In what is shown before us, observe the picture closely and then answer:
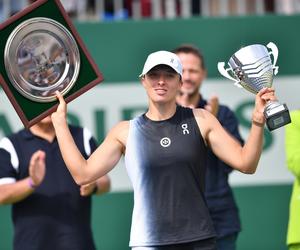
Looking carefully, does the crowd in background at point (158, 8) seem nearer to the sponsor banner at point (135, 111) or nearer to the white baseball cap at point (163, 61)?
the sponsor banner at point (135, 111)

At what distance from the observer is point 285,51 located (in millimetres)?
8086

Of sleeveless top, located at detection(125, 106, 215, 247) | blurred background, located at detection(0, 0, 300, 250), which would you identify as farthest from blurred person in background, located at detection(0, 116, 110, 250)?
blurred background, located at detection(0, 0, 300, 250)

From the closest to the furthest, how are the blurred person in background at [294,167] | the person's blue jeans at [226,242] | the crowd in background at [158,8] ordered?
the blurred person in background at [294,167]
the person's blue jeans at [226,242]
the crowd in background at [158,8]

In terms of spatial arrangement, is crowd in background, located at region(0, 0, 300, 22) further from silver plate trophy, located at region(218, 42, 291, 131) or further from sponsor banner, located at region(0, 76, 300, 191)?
silver plate trophy, located at region(218, 42, 291, 131)

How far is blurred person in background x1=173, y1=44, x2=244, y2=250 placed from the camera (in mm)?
6148

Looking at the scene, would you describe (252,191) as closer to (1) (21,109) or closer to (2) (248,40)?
(2) (248,40)

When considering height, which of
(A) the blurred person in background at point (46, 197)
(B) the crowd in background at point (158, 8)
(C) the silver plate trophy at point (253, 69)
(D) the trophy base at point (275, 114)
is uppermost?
(B) the crowd in background at point (158, 8)

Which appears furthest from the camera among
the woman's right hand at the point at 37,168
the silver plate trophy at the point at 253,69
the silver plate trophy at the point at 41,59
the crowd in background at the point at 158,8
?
the crowd in background at the point at 158,8

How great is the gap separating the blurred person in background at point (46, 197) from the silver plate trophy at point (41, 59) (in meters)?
0.81

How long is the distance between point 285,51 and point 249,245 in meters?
1.65

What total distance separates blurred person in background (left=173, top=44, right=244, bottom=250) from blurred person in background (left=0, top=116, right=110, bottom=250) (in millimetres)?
776

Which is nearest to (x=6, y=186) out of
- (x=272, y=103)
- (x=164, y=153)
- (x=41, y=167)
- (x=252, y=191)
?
(x=41, y=167)

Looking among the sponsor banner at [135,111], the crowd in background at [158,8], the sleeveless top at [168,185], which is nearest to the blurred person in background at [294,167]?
the sleeveless top at [168,185]

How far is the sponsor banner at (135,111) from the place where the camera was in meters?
7.76
